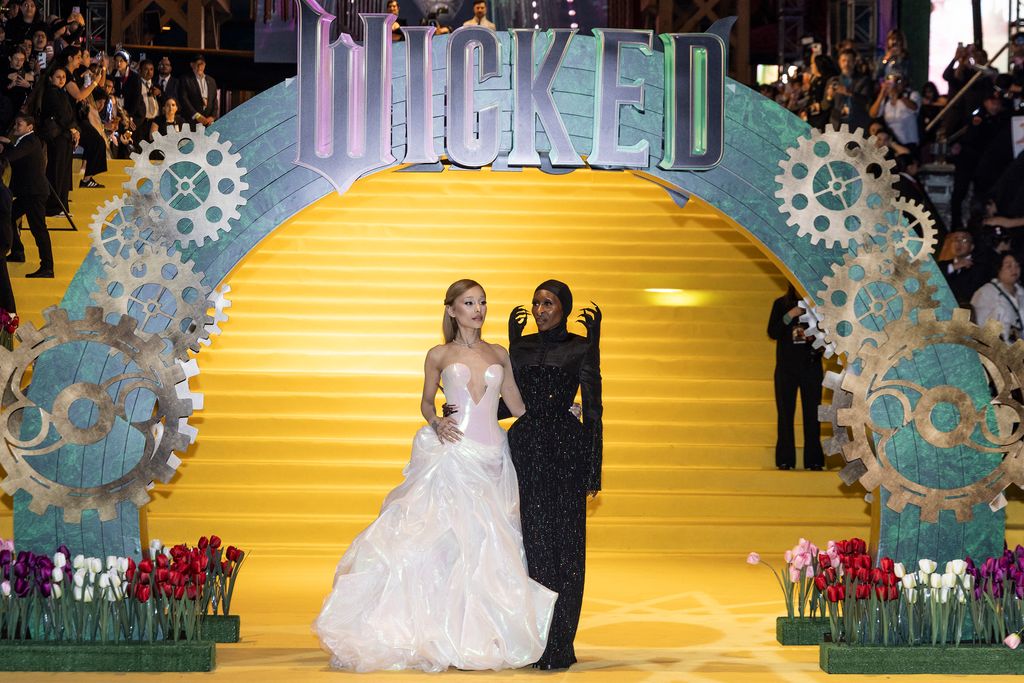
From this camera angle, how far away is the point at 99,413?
6.82 metres

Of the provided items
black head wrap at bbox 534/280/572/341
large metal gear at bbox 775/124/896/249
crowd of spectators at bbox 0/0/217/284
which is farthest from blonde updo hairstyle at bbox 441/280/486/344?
crowd of spectators at bbox 0/0/217/284

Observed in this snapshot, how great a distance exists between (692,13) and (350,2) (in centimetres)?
504

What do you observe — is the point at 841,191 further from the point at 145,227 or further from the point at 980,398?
the point at 145,227

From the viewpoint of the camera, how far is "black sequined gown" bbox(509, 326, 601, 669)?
260 inches

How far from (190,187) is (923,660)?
3.84m

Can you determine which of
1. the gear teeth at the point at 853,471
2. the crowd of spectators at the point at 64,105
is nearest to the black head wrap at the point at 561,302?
the gear teeth at the point at 853,471

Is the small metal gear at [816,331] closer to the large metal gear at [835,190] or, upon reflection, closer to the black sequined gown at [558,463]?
the large metal gear at [835,190]

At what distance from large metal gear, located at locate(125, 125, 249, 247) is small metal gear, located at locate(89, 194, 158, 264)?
0.04 meters

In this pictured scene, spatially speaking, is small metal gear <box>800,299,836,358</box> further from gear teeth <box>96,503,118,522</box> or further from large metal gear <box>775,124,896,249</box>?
gear teeth <box>96,503,118,522</box>

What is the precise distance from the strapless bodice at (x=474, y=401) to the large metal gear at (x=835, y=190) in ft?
5.17

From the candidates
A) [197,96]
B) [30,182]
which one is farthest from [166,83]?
[30,182]

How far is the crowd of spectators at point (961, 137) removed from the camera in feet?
36.7

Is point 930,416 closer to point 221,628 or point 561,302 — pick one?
point 561,302

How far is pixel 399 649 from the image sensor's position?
639 cm
